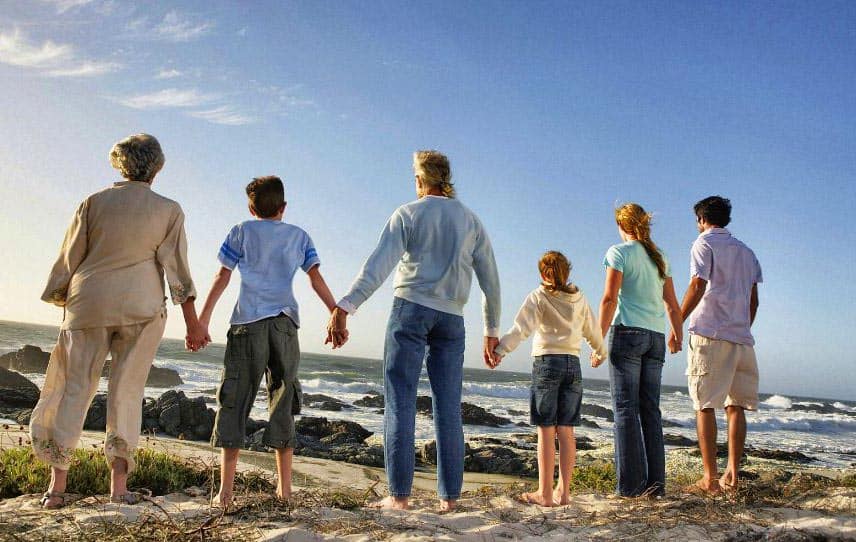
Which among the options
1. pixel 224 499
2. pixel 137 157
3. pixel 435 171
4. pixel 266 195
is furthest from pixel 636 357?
pixel 137 157

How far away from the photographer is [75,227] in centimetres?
440

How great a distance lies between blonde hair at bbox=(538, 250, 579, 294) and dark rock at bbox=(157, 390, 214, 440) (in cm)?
770

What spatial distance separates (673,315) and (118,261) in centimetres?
410

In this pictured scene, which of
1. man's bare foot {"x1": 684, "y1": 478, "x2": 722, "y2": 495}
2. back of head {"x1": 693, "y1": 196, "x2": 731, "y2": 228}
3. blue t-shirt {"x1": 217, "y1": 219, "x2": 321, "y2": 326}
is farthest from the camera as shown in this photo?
back of head {"x1": 693, "y1": 196, "x2": 731, "y2": 228}

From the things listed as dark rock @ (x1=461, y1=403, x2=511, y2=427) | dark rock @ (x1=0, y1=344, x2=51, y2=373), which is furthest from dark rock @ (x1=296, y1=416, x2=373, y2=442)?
dark rock @ (x1=0, y1=344, x2=51, y2=373)

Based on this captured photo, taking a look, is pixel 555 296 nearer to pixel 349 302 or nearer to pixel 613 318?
pixel 613 318

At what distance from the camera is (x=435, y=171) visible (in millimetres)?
4680

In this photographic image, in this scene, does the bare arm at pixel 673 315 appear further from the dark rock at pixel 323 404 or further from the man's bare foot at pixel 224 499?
the dark rock at pixel 323 404

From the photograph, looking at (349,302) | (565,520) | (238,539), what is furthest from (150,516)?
(565,520)

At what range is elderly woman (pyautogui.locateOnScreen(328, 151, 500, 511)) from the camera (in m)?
4.41

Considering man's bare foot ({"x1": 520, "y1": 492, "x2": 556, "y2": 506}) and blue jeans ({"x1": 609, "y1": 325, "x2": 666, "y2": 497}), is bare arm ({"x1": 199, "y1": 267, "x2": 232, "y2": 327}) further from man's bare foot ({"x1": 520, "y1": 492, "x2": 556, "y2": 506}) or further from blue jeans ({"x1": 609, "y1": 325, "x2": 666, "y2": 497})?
blue jeans ({"x1": 609, "y1": 325, "x2": 666, "y2": 497})

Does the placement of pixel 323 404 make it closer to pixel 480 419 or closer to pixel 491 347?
pixel 480 419

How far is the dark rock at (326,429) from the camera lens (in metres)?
11.7

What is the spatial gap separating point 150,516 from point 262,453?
19.7 ft
